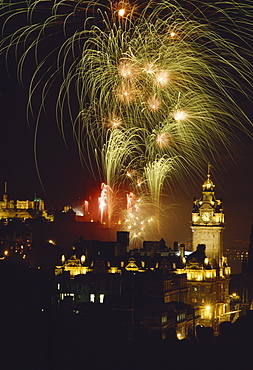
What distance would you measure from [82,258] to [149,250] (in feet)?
54.7

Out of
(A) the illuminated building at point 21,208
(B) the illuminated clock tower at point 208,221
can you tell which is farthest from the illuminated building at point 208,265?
(A) the illuminated building at point 21,208

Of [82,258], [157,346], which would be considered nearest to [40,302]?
[82,258]

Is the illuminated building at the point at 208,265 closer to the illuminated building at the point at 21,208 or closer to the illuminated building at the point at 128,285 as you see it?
the illuminated building at the point at 128,285

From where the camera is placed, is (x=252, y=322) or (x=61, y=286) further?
(x=61, y=286)

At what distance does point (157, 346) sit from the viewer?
45469 mm

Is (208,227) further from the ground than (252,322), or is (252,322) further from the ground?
(208,227)

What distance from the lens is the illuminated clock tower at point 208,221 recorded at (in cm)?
13150

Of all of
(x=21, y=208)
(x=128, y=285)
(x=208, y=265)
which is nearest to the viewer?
(x=128, y=285)

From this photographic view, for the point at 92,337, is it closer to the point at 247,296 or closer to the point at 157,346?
the point at 157,346

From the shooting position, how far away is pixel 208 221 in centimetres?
13188

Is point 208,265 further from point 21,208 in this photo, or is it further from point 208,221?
point 21,208

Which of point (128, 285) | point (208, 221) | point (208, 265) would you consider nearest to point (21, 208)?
point (208, 221)

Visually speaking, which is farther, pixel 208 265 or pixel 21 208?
pixel 21 208

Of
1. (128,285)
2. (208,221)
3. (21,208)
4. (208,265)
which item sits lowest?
(128,285)
